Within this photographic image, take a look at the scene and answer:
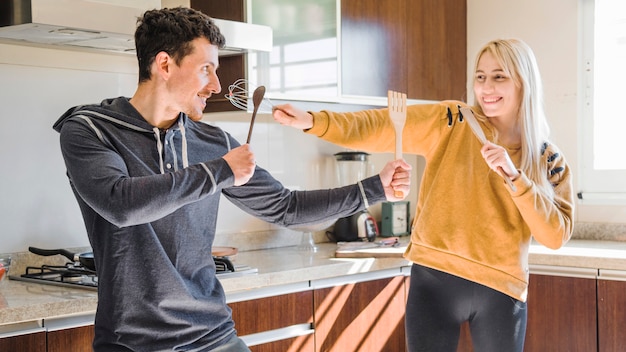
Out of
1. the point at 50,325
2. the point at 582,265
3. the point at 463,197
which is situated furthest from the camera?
the point at 582,265

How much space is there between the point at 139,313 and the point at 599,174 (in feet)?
9.25

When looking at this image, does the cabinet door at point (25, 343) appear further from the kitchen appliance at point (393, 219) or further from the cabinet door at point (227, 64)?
the kitchen appliance at point (393, 219)

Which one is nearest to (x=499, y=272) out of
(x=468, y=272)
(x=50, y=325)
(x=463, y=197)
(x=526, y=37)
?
(x=468, y=272)

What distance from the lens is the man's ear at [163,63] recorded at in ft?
5.86

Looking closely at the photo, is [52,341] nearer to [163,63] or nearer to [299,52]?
[163,63]

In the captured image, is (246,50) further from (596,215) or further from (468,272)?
(596,215)

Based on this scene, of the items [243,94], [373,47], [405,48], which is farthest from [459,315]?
[405,48]

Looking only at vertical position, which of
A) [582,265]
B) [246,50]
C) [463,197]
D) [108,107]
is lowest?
[582,265]

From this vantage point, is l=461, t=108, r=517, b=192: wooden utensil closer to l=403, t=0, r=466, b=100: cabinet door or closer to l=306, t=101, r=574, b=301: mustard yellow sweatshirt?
l=306, t=101, r=574, b=301: mustard yellow sweatshirt

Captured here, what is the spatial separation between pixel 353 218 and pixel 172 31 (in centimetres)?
216

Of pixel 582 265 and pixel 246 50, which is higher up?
pixel 246 50

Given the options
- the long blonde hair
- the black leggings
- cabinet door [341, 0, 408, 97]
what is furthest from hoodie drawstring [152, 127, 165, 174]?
cabinet door [341, 0, 408, 97]

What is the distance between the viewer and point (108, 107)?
1792 mm

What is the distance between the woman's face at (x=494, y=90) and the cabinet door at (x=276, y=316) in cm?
99
